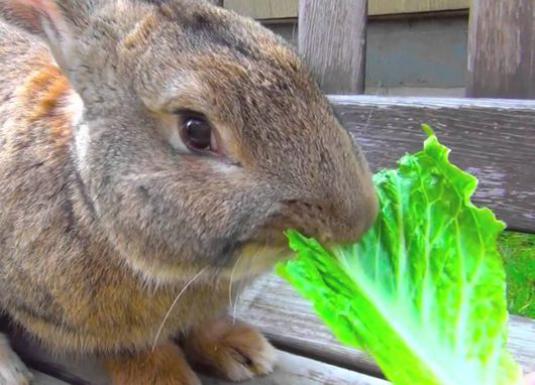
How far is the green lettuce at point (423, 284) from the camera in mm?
1264

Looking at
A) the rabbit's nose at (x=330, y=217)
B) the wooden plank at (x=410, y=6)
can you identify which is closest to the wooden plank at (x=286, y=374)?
the rabbit's nose at (x=330, y=217)

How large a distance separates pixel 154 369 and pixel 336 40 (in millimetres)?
1096

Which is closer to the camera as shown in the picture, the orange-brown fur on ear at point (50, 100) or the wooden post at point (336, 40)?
the orange-brown fur on ear at point (50, 100)

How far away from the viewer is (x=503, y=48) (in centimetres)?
201

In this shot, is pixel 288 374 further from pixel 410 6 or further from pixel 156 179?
pixel 410 6

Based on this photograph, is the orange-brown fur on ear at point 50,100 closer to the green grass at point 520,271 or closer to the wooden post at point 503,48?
the wooden post at point 503,48

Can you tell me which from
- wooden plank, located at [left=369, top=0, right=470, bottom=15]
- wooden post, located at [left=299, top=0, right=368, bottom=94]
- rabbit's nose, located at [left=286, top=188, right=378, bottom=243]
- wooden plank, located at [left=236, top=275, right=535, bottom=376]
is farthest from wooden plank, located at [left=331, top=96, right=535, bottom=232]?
wooden plank, located at [left=369, top=0, right=470, bottom=15]

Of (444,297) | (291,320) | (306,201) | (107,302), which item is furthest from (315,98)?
(291,320)

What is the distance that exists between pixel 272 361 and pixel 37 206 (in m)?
0.56

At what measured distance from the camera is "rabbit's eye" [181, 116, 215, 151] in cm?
128

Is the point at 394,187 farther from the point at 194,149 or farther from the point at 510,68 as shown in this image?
the point at 510,68

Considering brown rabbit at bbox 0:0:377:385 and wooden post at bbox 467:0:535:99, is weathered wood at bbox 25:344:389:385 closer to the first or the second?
brown rabbit at bbox 0:0:377:385

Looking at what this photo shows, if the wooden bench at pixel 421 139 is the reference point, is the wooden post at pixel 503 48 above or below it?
above

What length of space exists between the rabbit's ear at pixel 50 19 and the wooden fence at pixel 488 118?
2.01ft
